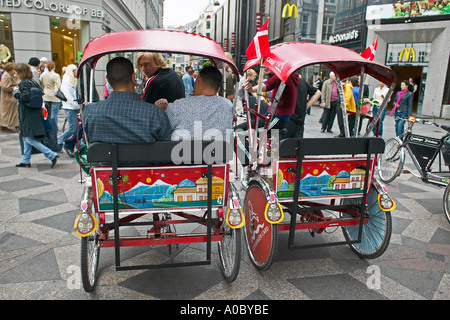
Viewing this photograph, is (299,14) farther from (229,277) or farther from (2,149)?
(229,277)

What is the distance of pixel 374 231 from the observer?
11.7 feet

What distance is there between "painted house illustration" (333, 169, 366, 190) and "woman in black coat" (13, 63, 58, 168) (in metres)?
5.55

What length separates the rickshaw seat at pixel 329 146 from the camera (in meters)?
3.07

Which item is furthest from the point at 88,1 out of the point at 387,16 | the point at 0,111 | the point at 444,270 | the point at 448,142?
the point at 444,270

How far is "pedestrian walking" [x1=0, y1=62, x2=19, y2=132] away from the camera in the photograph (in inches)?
349

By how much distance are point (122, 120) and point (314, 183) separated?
184 cm

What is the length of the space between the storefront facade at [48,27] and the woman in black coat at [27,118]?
6.70 meters

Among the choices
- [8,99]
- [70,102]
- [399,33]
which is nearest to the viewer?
[70,102]

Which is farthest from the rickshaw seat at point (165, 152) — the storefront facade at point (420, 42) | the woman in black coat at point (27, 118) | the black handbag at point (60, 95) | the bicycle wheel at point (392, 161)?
the storefront facade at point (420, 42)

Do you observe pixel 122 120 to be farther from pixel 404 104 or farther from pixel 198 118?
pixel 404 104

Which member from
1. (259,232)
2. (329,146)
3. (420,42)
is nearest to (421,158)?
(329,146)
